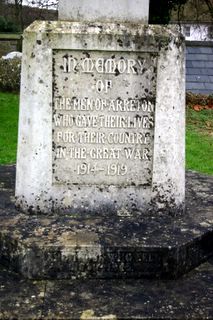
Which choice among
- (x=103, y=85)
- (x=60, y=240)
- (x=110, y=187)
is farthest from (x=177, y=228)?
(x=103, y=85)

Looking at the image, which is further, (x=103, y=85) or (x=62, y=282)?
(x=103, y=85)

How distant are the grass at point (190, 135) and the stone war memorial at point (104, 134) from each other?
12.0 ft

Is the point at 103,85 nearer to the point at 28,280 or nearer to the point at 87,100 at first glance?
the point at 87,100

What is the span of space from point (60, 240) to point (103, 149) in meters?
0.78

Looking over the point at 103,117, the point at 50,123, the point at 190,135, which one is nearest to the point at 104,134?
the point at 103,117

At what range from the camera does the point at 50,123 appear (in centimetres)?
388

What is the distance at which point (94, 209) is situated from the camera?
4023 millimetres

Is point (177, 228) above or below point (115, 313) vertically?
above

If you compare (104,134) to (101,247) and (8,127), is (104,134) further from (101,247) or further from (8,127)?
(8,127)

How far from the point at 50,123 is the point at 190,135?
6611 mm

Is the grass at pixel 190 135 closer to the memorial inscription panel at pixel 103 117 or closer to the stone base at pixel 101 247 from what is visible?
the memorial inscription panel at pixel 103 117

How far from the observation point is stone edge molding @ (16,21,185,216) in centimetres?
378

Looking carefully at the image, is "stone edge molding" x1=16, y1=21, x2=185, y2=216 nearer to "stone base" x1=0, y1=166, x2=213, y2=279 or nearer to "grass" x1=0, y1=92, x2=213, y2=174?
"stone base" x1=0, y1=166, x2=213, y2=279

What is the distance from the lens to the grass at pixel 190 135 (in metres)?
8.00
